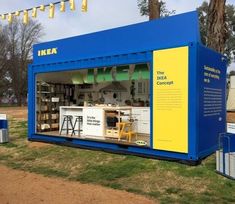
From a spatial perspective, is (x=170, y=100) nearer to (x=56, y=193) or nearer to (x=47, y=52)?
(x=56, y=193)

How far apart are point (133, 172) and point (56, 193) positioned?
2.19 metres

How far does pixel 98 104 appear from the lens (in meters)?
14.6

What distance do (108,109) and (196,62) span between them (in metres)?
3.73

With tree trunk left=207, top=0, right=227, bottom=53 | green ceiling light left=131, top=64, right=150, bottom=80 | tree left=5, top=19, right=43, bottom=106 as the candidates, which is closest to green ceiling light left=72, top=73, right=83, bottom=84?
green ceiling light left=131, top=64, right=150, bottom=80

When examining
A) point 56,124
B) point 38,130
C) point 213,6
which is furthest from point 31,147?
point 213,6

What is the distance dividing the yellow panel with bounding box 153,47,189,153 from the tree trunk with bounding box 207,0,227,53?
5591 mm

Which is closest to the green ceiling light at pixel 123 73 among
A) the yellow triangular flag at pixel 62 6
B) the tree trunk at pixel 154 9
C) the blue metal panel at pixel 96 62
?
the blue metal panel at pixel 96 62

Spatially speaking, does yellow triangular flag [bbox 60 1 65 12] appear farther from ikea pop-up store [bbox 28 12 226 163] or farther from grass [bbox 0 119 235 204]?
grass [bbox 0 119 235 204]

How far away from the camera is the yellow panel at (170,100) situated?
30.9 feet

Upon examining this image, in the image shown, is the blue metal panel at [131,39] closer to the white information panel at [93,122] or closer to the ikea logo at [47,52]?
the ikea logo at [47,52]

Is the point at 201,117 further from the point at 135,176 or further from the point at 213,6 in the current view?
the point at 213,6

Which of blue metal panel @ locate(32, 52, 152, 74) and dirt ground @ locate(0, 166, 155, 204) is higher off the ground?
blue metal panel @ locate(32, 52, 152, 74)

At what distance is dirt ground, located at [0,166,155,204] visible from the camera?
23.4 ft

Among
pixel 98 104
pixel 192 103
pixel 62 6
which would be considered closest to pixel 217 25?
pixel 98 104
